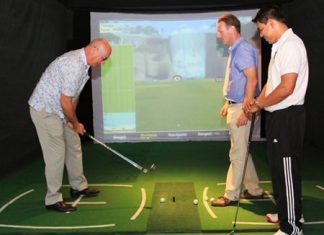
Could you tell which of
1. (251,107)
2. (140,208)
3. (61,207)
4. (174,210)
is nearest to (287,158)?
(251,107)

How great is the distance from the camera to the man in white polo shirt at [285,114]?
2.66 m

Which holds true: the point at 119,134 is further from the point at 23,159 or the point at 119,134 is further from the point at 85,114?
the point at 23,159

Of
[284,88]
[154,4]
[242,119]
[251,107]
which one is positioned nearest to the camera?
[284,88]

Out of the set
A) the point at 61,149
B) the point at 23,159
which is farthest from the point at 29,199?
the point at 23,159

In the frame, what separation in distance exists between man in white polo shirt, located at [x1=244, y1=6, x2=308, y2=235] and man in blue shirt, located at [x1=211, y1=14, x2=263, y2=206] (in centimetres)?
55

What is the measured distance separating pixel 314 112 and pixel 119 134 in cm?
320

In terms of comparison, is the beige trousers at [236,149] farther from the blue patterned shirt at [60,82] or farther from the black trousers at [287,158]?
the blue patterned shirt at [60,82]

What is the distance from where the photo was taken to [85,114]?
23.0ft

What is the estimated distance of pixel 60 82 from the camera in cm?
341

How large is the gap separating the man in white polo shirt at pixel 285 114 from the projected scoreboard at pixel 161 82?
13.9 feet

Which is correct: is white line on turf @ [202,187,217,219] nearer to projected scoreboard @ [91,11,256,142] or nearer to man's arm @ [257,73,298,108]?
man's arm @ [257,73,298,108]

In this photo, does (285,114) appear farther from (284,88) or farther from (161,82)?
(161,82)

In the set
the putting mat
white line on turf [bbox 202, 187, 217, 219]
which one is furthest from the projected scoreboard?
white line on turf [bbox 202, 187, 217, 219]

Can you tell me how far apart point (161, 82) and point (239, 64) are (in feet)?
12.6
